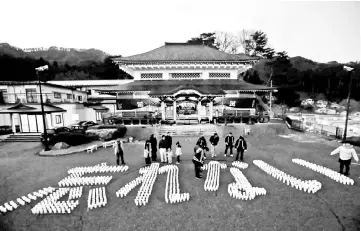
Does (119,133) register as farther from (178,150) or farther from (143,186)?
(143,186)

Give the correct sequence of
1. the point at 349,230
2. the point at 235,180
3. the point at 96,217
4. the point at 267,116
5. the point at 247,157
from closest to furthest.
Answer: the point at 349,230 → the point at 96,217 → the point at 235,180 → the point at 247,157 → the point at 267,116

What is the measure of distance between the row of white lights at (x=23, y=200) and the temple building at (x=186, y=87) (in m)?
13.6

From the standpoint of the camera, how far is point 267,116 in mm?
20922

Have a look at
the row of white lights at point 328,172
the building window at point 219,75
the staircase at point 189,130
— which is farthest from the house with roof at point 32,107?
the row of white lights at point 328,172

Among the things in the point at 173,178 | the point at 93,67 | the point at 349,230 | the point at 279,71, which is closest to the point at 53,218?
the point at 173,178

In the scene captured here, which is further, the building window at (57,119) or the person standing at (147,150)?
the building window at (57,119)

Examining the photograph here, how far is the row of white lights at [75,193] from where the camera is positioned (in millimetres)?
6906

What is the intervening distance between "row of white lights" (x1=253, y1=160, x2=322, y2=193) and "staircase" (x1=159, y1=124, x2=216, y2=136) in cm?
902

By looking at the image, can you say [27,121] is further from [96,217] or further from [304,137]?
[304,137]

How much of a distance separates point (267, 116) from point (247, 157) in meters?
11.5

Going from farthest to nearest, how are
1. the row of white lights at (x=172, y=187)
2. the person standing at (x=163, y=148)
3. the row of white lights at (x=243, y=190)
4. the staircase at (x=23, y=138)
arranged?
the staircase at (x=23, y=138), the person standing at (x=163, y=148), the row of white lights at (x=243, y=190), the row of white lights at (x=172, y=187)

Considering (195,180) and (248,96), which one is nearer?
(195,180)

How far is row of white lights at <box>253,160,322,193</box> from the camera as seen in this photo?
7.05 metres

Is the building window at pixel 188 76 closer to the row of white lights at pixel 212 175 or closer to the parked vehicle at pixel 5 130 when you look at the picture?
Answer: the row of white lights at pixel 212 175
